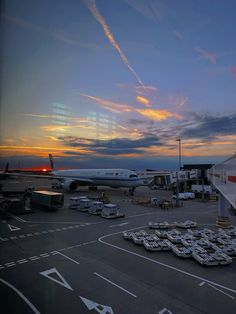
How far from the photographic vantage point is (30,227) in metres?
17.6

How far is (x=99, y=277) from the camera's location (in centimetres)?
976

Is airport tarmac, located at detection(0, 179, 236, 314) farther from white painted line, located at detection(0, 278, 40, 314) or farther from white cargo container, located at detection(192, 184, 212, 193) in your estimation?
white cargo container, located at detection(192, 184, 212, 193)

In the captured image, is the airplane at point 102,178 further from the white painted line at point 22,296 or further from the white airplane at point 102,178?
the white painted line at point 22,296

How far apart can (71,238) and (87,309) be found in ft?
26.2

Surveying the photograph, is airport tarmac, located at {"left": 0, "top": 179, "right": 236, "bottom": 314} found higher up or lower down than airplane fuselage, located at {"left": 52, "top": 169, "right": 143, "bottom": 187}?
lower down

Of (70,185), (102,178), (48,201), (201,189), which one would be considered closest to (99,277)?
(48,201)

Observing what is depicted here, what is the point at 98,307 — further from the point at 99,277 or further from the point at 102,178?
the point at 102,178

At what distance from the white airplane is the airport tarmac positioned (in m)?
19.5

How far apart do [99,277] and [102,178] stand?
2865 centimetres

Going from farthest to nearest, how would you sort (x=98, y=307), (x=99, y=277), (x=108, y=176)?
(x=108, y=176), (x=99, y=277), (x=98, y=307)

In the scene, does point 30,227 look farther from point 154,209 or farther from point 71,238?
point 154,209

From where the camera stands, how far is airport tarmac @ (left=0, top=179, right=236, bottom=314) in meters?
7.70

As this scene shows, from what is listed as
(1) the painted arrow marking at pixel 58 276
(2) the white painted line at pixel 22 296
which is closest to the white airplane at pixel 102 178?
(1) the painted arrow marking at pixel 58 276

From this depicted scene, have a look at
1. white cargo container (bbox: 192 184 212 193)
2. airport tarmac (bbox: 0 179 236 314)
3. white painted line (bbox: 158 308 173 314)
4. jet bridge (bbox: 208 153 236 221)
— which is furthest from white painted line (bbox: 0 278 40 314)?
white cargo container (bbox: 192 184 212 193)
